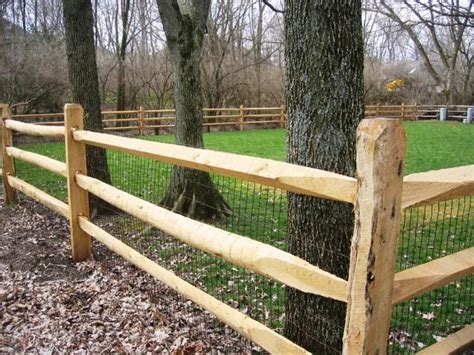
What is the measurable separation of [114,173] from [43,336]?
6003 millimetres

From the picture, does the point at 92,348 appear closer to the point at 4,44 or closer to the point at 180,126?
the point at 180,126

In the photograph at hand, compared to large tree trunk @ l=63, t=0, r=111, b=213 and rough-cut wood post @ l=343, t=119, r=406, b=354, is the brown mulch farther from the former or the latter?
large tree trunk @ l=63, t=0, r=111, b=213

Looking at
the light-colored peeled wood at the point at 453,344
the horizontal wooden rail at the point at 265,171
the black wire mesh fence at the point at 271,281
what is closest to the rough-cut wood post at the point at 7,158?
the black wire mesh fence at the point at 271,281

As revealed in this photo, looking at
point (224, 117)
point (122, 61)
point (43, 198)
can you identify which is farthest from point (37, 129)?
point (122, 61)

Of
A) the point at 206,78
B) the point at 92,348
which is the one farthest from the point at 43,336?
the point at 206,78

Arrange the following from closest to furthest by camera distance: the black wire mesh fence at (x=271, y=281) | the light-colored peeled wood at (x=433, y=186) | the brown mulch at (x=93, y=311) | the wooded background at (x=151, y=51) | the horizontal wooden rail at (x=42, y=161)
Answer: the light-colored peeled wood at (x=433, y=186) < the brown mulch at (x=93, y=311) < the black wire mesh fence at (x=271, y=281) < the horizontal wooden rail at (x=42, y=161) < the wooded background at (x=151, y=51)

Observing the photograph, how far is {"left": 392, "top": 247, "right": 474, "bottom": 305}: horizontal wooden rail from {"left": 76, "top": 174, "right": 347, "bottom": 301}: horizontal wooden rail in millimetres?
238

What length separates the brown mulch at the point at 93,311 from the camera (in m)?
2.84

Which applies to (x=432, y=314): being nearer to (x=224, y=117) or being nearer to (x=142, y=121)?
(x=142, y=121)

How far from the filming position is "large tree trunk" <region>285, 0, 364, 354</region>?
223 centimetres

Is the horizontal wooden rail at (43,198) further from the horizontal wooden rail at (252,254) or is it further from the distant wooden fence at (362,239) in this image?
the distant wooden fence at (362,239)

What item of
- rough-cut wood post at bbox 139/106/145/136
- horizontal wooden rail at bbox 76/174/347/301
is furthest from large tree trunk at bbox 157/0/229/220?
rough-cut wood post at bbox 139/106/145/136

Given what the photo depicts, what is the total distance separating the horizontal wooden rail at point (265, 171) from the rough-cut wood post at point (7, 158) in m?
4.08

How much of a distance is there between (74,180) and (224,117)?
16612 mm
